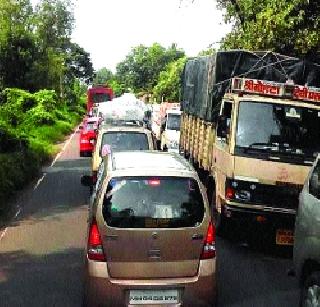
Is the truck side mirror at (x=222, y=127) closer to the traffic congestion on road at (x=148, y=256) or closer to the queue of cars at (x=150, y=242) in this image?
the traffic congestion on road at (x=148, y=256)

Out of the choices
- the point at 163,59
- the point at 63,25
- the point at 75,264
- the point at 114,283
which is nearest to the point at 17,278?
the point at 75,264

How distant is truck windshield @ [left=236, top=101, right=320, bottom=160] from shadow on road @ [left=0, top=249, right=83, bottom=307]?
3220 millimetres

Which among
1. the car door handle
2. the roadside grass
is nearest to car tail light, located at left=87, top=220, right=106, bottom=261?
the car door handle

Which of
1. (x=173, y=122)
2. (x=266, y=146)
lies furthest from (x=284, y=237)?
(x=173, y=122)

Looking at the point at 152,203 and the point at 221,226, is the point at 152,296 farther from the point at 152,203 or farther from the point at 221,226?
the point at 221,226

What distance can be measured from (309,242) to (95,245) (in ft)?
6.83

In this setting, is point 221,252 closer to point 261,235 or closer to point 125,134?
point 261,235

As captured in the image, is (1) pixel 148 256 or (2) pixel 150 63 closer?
(1) pixel 148 256

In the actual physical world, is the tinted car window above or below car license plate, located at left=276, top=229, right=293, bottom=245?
below

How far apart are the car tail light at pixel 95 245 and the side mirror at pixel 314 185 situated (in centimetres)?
216

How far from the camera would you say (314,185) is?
6.01 meters

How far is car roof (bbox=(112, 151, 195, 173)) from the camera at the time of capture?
21.0 feet

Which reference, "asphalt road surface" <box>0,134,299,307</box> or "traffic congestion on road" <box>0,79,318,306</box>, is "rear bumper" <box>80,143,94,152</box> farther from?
"traffic congestion on road" <box>0,79,318,306</box>

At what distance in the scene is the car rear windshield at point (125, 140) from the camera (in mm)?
12328
